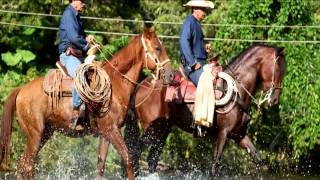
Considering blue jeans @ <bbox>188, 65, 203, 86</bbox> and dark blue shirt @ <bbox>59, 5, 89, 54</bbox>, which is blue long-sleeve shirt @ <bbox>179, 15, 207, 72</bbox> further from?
dark blue shirt @ <bbox>59, 5, 89, 54</bbox>

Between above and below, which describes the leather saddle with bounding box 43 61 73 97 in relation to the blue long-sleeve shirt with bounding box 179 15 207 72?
below

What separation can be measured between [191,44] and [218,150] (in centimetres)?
181

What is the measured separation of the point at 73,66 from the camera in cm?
1203

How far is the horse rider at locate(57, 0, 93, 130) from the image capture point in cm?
1190

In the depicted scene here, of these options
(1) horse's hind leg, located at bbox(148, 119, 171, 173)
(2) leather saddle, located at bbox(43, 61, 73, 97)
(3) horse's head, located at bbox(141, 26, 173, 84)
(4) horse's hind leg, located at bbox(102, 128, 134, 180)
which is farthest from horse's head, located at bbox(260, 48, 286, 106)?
(2) leather saddle, located at bbox(43, 61, 73, 97)

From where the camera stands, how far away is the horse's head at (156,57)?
1134 centimetres

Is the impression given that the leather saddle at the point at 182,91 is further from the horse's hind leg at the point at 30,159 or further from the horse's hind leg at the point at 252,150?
the horse's hind leg at the point at 30,159

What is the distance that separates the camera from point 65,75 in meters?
12.2

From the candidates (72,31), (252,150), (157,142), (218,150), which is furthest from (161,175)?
(72,31)

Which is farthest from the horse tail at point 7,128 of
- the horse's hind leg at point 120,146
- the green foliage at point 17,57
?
the green foliage at point 17,57

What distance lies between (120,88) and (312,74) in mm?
7738

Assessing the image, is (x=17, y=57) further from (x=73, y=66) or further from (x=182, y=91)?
(x=73, y=66)

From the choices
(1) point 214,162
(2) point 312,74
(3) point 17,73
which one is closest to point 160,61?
(1) point 214,162

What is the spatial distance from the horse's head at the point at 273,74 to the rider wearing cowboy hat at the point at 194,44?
1039 millimetres
